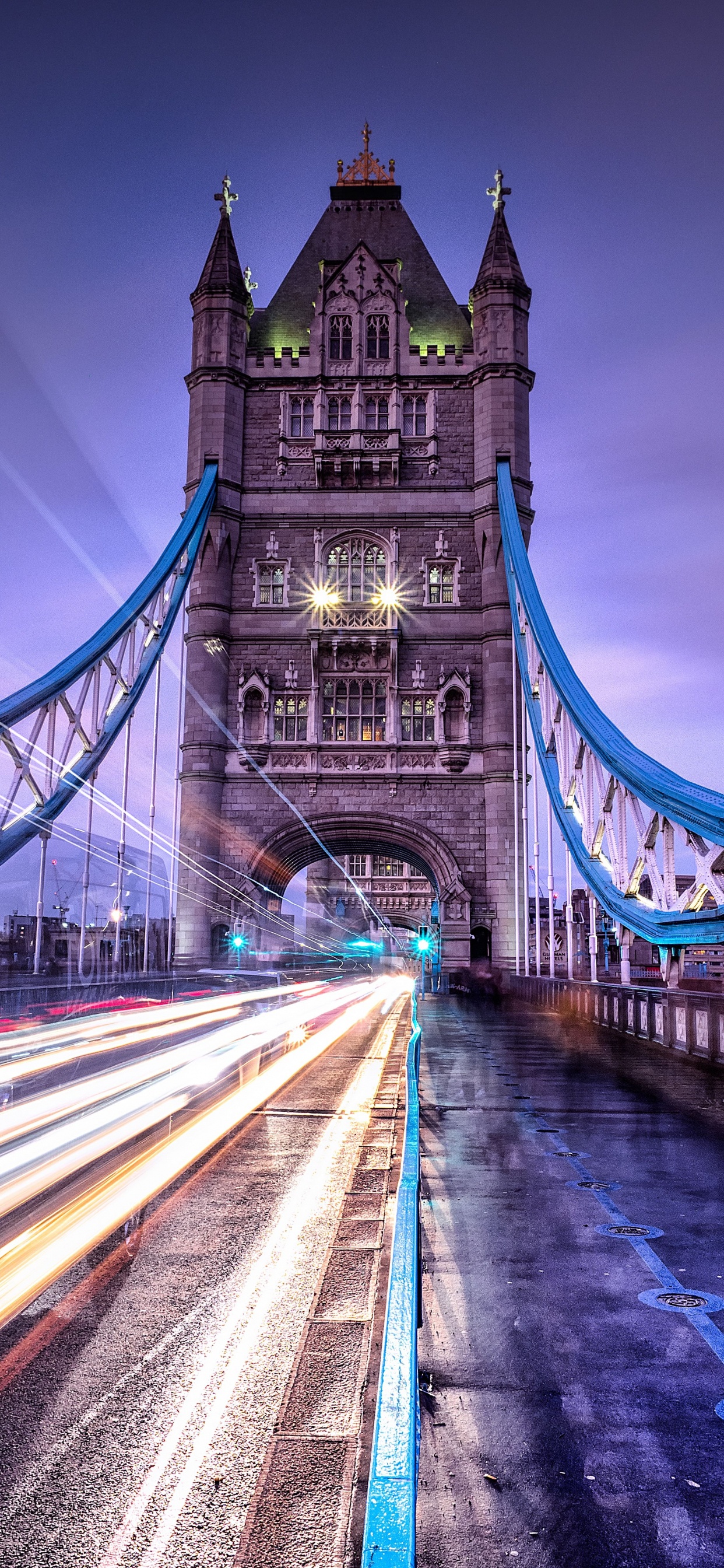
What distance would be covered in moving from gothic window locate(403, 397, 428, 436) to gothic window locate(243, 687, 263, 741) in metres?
12.3

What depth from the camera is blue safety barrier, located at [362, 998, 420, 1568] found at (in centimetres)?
171

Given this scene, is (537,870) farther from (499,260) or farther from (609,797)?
(499,260)

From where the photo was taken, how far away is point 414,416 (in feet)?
132

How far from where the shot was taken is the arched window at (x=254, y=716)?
37344 millimetres

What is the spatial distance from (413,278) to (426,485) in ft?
34.8

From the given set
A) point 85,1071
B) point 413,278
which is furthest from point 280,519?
point 85,1071

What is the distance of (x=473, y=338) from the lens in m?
40.7

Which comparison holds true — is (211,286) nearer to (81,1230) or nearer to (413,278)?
(413,278)

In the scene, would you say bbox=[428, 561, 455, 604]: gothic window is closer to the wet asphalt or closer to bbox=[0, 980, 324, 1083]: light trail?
bbox=[0, 980, 324, 1083]: light trail

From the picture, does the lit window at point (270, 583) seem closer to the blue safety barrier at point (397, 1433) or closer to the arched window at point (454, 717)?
the arched window at point (454, 717)

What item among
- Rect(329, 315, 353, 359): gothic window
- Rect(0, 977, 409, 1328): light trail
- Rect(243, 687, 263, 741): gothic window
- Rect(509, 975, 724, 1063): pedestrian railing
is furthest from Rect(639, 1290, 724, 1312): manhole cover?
Rect(329, 315, 353, 359): gothic window

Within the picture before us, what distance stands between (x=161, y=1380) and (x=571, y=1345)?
162 centimetres

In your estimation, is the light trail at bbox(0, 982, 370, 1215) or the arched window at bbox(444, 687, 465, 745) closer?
the light trail at bbox(0, 982, 370, 1215)

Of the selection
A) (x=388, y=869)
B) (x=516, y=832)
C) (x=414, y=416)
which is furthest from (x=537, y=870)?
(x=388, y=869)
